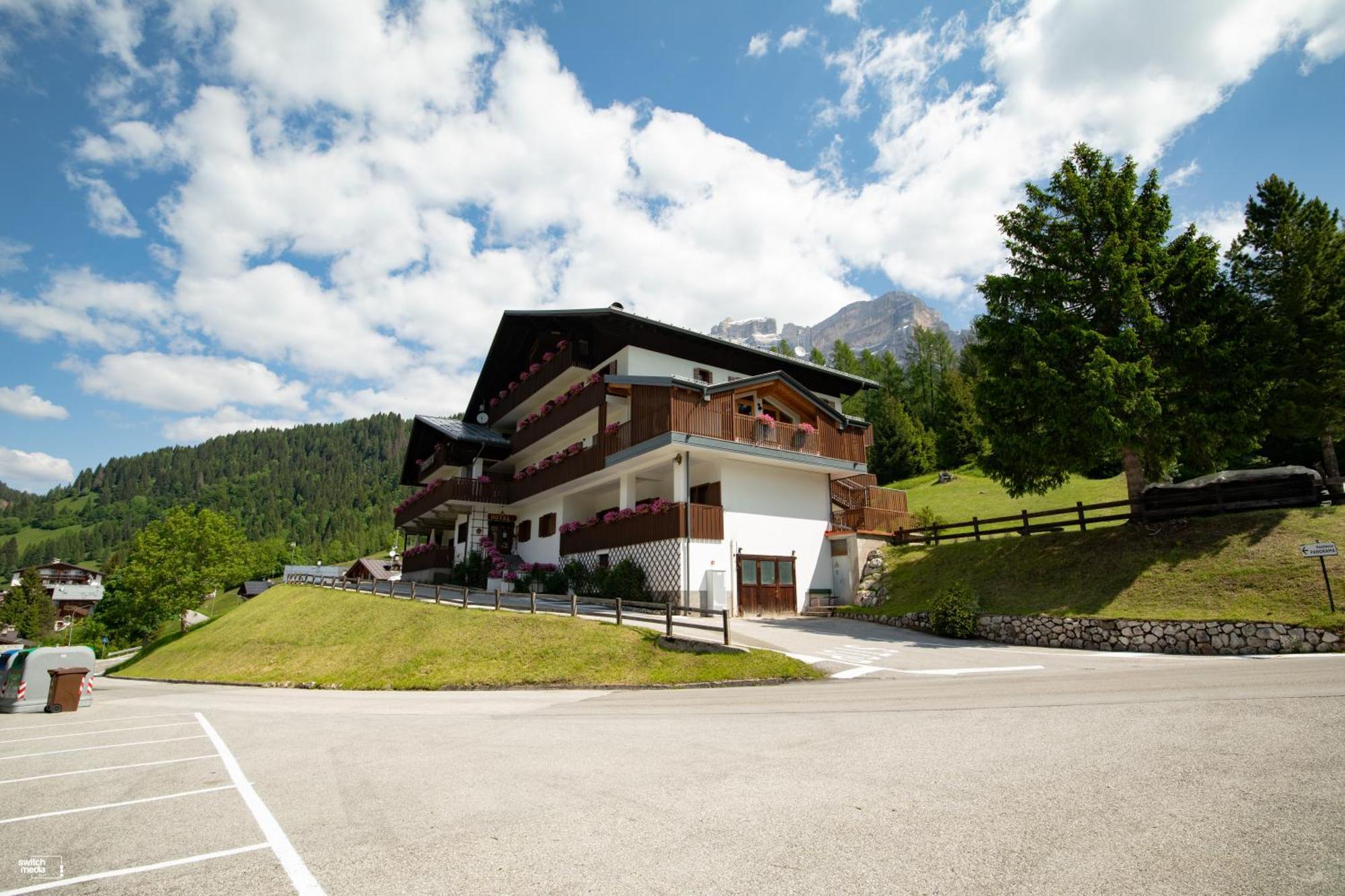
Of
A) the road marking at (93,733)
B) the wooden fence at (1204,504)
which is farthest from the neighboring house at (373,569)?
the wooden fence at (1204,504)

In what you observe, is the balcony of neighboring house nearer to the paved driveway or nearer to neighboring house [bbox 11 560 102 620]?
the paved driveway

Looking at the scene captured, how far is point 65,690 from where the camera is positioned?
641 inches

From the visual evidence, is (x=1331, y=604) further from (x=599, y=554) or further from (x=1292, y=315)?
(x=599, y=554)

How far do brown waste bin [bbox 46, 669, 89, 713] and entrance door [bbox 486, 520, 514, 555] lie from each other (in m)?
22.8

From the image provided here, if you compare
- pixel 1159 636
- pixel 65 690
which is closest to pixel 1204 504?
pixel 1159 636

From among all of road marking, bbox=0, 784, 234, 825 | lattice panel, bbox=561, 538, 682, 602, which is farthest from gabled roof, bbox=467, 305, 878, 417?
road marking, bbox=0, 784, 234, 825

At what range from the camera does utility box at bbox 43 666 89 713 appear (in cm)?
1609

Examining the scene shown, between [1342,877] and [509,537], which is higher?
[509,537]

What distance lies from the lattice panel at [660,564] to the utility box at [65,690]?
52.8 ft

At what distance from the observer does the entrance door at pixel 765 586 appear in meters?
25.4

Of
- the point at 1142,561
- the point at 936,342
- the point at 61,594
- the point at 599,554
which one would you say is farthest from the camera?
the point at 61,594

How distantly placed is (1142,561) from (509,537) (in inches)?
1214

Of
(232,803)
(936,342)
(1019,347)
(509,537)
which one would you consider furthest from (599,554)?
(936,342)

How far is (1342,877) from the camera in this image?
12.2 feet
